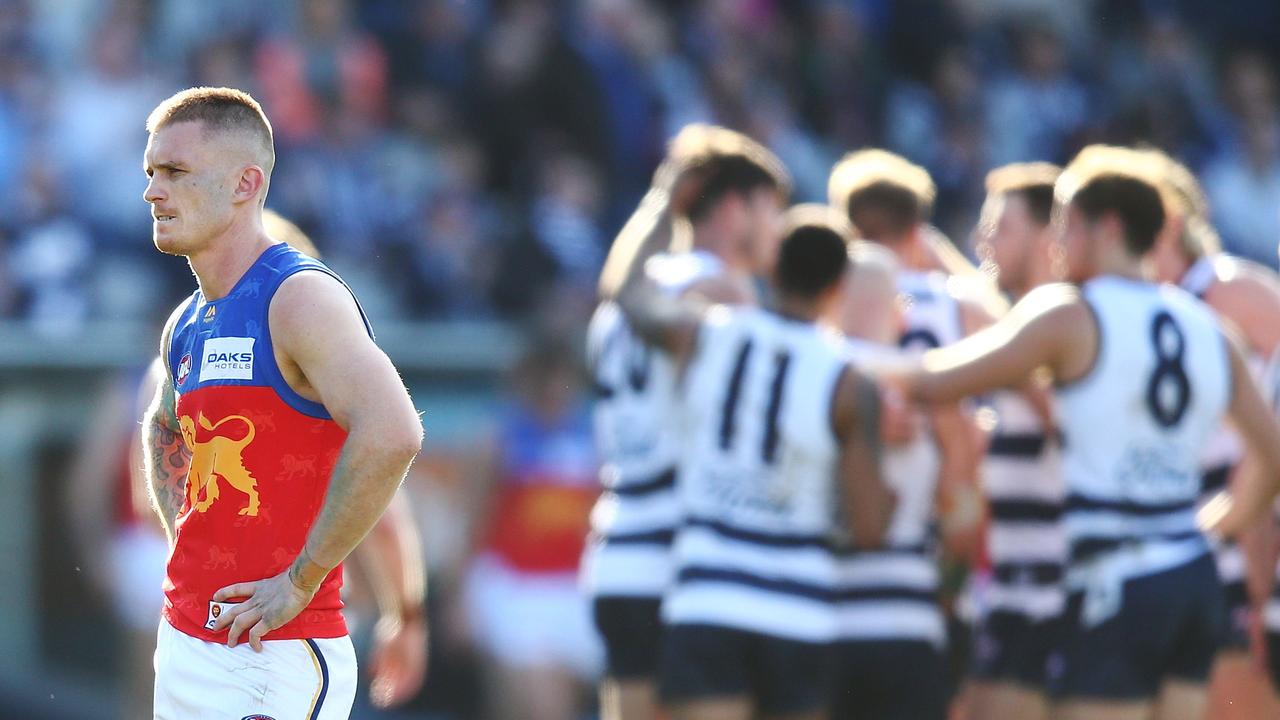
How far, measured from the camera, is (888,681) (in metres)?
7.34

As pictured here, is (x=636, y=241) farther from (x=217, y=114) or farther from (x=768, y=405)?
(x=217, y=114)

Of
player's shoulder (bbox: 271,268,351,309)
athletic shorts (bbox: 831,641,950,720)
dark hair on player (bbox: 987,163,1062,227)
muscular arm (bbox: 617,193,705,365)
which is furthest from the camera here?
dark hair on player (bbox: 987,163,1062,227)

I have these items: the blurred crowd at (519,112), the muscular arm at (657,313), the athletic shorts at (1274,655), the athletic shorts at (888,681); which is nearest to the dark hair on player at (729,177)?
the muscular arm at (657,313)

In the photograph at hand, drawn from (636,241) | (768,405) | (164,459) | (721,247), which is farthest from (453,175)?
(164,459)

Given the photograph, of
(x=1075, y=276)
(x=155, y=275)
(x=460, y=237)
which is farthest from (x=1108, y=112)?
(x=1075, y=276)

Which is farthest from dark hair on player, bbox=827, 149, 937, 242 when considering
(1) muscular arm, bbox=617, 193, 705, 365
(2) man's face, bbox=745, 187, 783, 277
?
(1) muscular arm, bbox=617, 193, 705, 365

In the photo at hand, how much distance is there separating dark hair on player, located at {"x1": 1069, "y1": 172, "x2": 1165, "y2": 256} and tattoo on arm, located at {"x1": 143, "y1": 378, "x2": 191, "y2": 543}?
3495 millimetres

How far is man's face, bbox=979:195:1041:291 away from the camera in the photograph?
7836 millimetres

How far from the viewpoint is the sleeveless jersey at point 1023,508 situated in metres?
7.54

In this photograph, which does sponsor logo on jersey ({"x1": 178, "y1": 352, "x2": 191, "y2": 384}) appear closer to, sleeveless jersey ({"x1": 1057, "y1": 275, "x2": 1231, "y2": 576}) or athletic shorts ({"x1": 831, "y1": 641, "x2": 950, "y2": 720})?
sleeveless jersey ({"x1": 1057, "y1": 275, "x2": 1231, "y2": 576})

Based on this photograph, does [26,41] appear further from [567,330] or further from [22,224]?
[567,330]

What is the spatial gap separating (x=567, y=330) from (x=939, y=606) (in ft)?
12.4

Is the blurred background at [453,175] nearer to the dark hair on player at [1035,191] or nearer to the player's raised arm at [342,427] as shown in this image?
the dark hair on player at [1035,191]

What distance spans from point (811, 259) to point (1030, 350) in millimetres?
853
